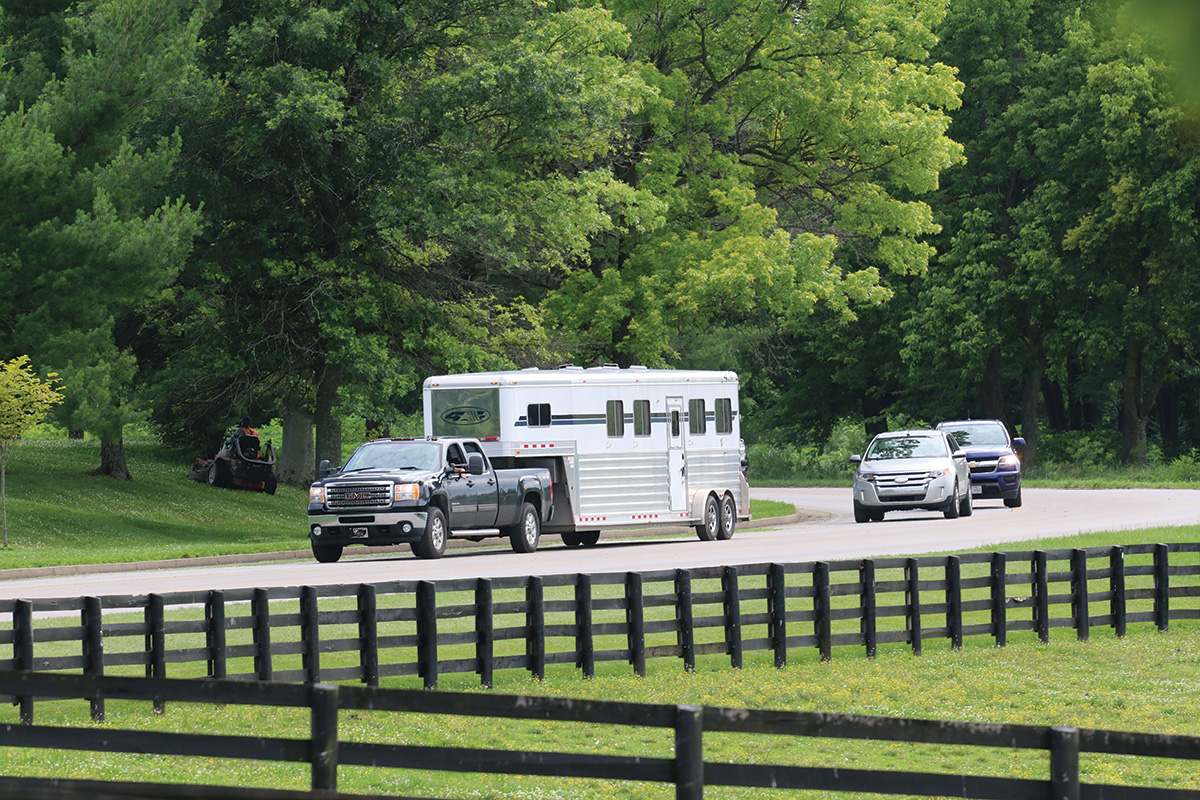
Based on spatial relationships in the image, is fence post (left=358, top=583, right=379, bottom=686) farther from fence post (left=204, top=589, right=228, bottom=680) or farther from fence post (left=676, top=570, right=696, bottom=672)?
fence post (left=676, top=570, right=696, bottom=672)

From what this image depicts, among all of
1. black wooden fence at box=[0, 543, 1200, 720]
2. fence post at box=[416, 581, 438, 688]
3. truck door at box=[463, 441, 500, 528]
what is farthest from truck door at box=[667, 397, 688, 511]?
fence post at box=[416, 581, 438, 688]

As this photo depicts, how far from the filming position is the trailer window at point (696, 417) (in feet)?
106

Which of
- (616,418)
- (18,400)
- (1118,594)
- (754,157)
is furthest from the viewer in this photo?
(754,157)

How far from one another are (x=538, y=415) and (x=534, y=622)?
612 inches

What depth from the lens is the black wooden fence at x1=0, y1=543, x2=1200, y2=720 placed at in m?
12.9

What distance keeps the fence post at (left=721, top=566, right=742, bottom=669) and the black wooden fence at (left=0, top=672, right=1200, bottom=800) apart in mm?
9017

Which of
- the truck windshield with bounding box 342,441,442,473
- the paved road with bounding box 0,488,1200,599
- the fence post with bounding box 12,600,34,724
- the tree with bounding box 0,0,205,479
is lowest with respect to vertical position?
the paved road with bounding box 0,488,1200,599

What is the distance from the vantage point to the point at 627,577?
48.4 ft

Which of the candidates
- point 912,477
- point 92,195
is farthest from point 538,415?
point 92,195

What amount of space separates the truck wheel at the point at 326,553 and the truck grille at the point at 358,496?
0.75 meters

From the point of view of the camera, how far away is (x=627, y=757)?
6031 millimetres

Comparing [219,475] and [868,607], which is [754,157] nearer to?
[219,475]

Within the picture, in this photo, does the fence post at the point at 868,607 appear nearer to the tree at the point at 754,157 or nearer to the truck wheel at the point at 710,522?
the truck wheel at the point at 710,522

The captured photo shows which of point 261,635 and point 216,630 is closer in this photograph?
point 216,630
